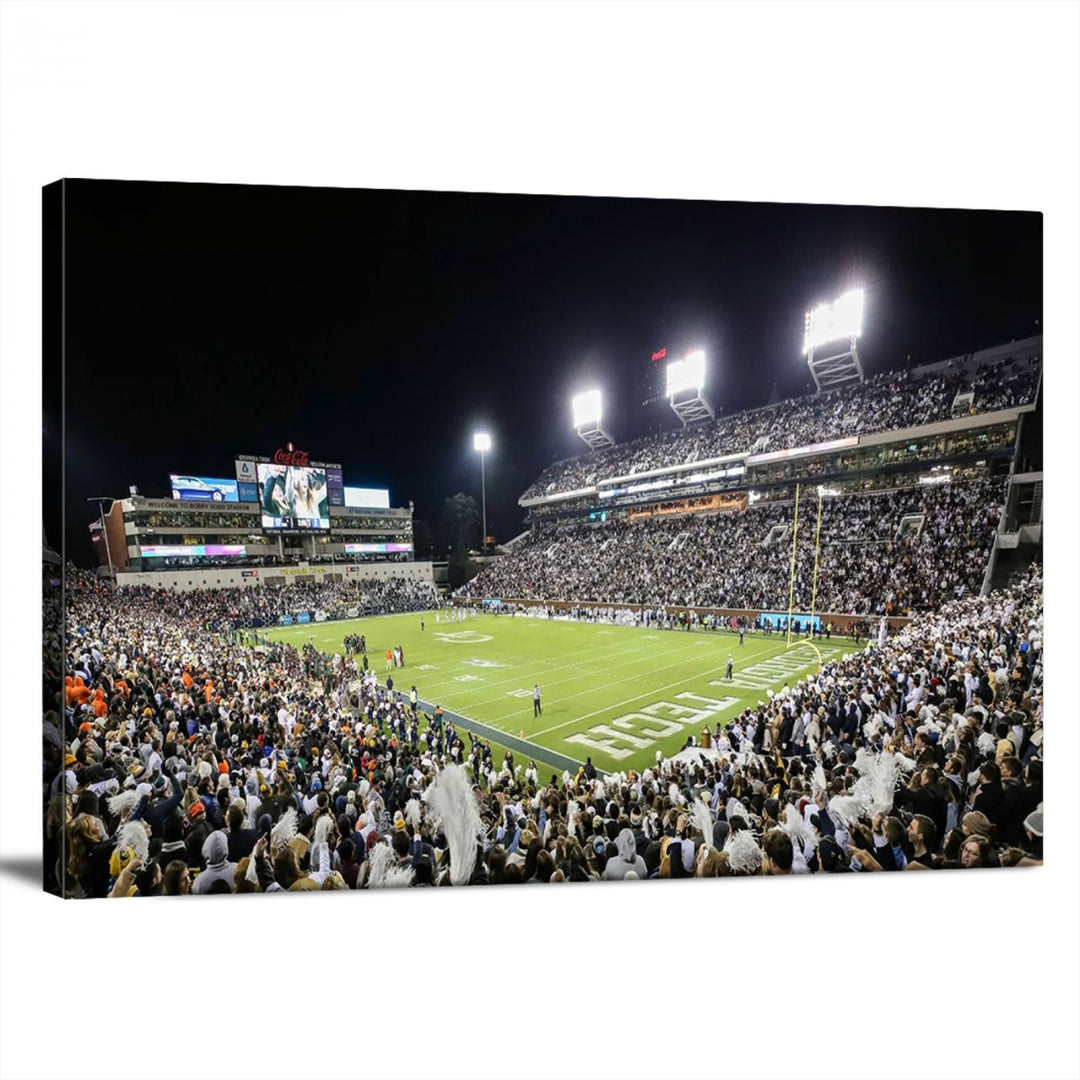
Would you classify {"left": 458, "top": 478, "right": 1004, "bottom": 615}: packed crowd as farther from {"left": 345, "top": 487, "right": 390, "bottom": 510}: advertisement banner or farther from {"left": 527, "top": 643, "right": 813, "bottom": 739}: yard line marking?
{"left": 345, "top": 487, "right": 390, "bottom": 510}: advertisement banner

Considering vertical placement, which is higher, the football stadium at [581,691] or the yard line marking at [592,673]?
the football stadium at [581,691]

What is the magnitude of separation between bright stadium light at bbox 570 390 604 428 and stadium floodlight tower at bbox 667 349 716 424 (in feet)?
4.56

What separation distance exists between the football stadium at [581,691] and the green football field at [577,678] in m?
0.11

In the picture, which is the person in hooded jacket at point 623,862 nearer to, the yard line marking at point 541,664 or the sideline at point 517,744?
the sideline at point 517,744

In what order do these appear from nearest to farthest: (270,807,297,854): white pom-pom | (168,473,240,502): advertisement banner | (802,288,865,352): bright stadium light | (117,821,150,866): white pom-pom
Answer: (117,821,150,866): white pom-pom → (270,807,297,854): white pom-pom → (168,473,240,502): advertisement banner → (802,288,865,352): bright stadium light

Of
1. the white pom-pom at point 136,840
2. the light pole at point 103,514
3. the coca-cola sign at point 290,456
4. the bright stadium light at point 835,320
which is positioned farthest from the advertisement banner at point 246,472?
the bright stadium light at point 835,320

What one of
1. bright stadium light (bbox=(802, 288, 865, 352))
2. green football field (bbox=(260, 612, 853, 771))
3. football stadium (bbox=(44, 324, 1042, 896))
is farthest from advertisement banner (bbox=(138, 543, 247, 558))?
bright stadium light (bbox=(802, 288, 865, 352))

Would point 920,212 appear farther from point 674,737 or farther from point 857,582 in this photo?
point 674,737

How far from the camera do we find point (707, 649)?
53.6 feet

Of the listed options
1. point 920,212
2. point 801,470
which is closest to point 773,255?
point 920,212

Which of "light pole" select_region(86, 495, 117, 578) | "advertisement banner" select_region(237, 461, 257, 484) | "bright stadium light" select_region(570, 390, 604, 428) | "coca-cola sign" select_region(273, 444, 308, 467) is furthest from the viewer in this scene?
"bright stadium light" select_region(570, 390, 604, 428)

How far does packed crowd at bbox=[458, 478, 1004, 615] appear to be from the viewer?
8984 millimetres

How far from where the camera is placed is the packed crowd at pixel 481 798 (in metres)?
5.58

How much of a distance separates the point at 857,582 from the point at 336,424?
9618 mm
